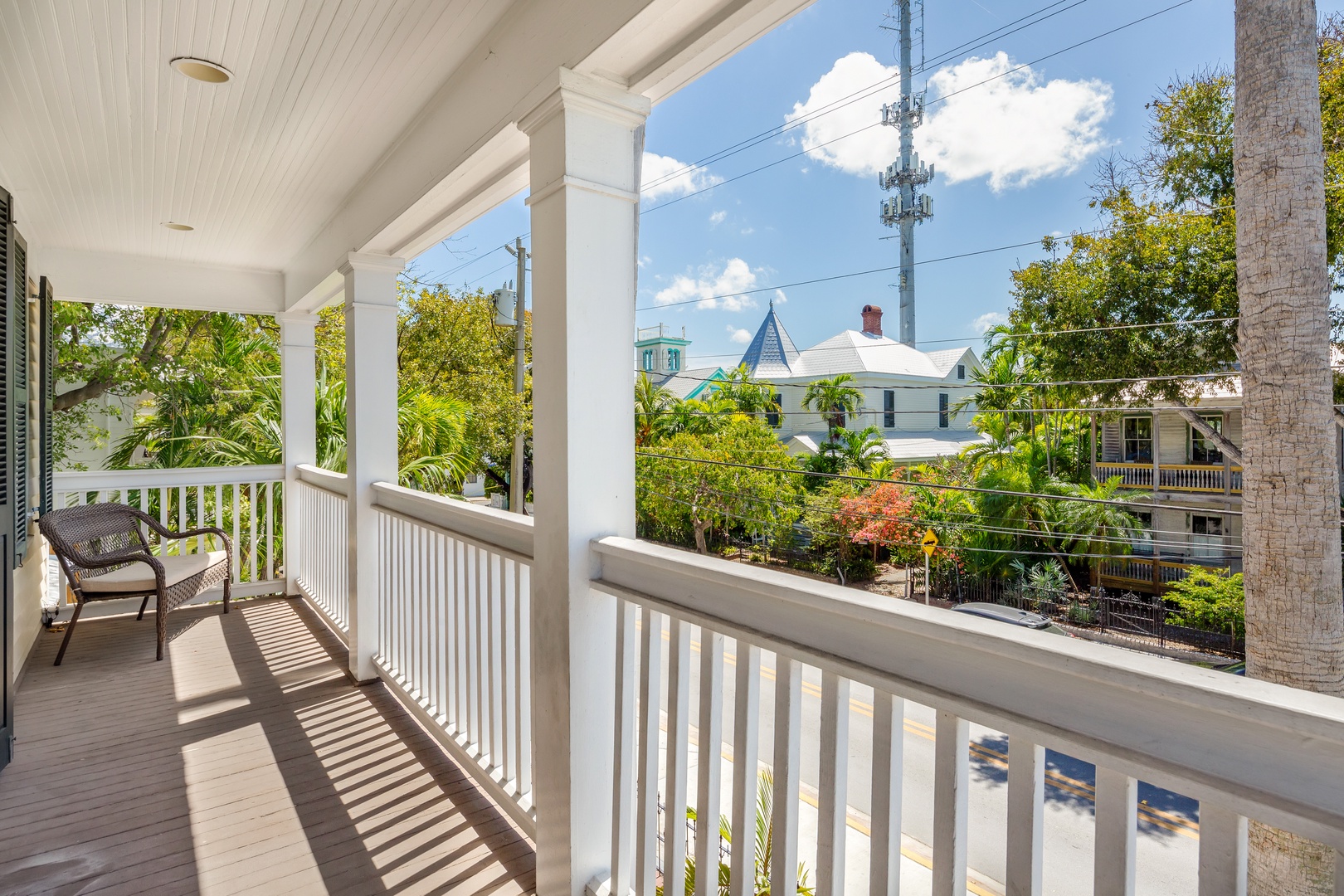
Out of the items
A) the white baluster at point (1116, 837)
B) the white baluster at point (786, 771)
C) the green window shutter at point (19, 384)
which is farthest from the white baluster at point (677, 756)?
the green window shutter at point (19, 384)

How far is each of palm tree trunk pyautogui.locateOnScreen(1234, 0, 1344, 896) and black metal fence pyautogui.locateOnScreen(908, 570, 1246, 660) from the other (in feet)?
1.47

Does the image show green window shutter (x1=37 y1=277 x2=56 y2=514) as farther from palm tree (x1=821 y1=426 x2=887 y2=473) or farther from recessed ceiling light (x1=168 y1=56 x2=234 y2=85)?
palm tree (x1=821 y1=426 x2=887 y2=473)

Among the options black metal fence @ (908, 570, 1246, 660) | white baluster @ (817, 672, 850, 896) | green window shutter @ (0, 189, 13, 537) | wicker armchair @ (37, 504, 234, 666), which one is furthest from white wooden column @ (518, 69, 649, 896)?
wicker armchair @ (37, 504, 234, 666)

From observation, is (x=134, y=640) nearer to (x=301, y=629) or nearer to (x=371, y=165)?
(x=301, y=629)

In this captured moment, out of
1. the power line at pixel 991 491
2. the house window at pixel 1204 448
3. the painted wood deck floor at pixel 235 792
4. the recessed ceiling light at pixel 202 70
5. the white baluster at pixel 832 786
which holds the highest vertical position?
the recessed ceiling light at pixel 202 70

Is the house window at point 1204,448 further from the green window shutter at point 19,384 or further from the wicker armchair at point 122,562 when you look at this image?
the wicker armchair at point 122,562

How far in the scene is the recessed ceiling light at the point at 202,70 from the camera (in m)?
2.13

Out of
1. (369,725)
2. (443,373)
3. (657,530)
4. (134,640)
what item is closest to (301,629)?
(134,640)

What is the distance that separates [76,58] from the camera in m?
2.13

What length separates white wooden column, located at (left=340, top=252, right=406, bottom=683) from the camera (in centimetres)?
336

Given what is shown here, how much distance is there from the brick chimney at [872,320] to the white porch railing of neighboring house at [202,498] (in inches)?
344

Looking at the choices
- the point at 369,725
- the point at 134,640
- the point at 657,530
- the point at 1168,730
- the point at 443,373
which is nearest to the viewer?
the point at 1168,730

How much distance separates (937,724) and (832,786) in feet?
0.90

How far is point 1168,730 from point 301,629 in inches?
177
